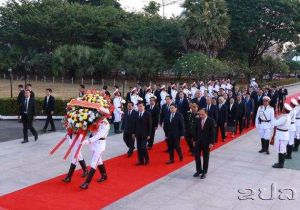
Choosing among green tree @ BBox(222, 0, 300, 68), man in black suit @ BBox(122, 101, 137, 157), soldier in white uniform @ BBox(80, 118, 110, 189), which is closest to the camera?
soldier in white uniform @ BBox(80, 118, 110, 189)

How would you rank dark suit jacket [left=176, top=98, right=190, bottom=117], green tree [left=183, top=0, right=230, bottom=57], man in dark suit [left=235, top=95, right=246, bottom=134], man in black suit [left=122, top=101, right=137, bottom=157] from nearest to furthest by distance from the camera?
man in black suit [left=122, top=101, right=137, bottom=157], dark suit jacket [left=176, top=98, right=190, bottom=117], man in dark suit [left=235, top=95, right=246, bottom=134], green tree [left=183, top=0, right=230, bottom=57]

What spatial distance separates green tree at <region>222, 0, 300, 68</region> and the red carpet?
94.8 feet

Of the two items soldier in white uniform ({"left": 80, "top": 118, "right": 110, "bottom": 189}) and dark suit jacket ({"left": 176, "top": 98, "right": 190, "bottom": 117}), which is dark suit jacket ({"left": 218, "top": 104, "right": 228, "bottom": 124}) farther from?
soldier in white uniform ({"left": 80, "top": 118, "right": 110, "bottom": 189})

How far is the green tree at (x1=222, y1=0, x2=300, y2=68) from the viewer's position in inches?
1444

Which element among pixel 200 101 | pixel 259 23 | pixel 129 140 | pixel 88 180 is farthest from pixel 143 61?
pixel 88 180

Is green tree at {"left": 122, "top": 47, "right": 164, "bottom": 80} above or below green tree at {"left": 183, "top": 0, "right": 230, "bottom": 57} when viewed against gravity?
below

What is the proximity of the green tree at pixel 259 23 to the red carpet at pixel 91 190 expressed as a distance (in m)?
28.9

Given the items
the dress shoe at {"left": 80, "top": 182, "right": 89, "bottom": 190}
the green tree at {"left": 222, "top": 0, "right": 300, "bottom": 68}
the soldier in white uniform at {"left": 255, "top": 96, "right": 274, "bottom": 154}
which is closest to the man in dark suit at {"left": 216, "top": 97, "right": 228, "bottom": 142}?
the soldier in white uniform at {"left": 255, "top": 96, "right": 274, "bottom": 154}

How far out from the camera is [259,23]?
123 feet

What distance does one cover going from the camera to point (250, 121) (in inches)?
672

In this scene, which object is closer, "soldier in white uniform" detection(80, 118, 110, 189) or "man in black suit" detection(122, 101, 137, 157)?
"soldier in white uniform" detection(80, 118, 110, 189)

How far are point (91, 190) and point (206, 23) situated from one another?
81.9 feet

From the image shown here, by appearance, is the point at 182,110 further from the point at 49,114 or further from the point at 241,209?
the point at 241,209

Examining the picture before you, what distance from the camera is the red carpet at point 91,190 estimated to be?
24.2 feet
